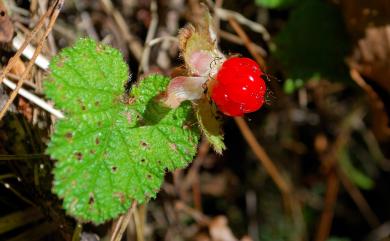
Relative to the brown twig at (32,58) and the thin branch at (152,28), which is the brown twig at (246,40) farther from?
the brown twig at (32,58)

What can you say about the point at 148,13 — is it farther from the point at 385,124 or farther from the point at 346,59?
the point at 385,124

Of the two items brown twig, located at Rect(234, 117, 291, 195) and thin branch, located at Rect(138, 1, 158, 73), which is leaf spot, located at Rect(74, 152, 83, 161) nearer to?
thin branch, located at Rect(138, 1, 158, 73)

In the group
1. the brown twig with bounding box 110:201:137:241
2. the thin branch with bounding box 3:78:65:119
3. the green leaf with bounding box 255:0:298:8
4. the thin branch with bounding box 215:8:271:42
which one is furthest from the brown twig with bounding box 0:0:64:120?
the green leaf with bounding box 255:0:298:8

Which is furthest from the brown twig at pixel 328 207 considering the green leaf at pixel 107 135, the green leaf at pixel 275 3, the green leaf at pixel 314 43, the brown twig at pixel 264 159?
the green leaf at pixel 107 135

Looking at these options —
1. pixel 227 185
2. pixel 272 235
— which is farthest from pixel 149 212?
pixel 272 235

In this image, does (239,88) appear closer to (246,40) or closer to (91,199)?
(91,199)

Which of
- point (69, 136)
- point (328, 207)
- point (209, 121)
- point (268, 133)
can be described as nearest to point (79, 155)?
point (69, 136)
